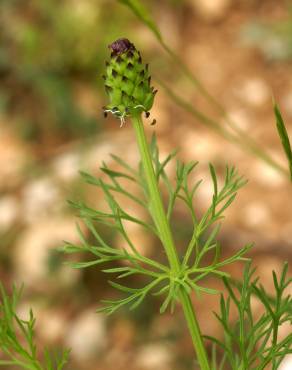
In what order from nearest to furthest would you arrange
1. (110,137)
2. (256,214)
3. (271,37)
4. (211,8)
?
(256,214) < (110,137) < (271,37) < (211,8)

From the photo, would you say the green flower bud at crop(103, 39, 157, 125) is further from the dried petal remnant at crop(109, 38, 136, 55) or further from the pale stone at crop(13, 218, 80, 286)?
the pale stone at crop(13, 218, 80, 286)

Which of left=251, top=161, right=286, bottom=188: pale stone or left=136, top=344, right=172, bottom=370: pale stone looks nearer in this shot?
left=136, top=344, right=172, bottom=370: pale stone

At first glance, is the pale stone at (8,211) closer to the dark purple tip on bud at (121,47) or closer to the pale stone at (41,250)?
the pale stone at (41,250)

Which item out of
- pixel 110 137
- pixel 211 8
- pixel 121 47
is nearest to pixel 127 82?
pixel 121 47

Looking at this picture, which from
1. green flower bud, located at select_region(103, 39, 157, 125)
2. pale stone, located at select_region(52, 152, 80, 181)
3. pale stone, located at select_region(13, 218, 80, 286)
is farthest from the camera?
pale stone, located at select_region(52, 152, 80, 181)

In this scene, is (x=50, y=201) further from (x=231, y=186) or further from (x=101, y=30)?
(x=231, y=186)

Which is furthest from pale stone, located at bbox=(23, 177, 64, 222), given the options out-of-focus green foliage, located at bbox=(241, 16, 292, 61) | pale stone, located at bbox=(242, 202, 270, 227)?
out-of-focus green foliage, located at bbox=(241, 16, 292, 61)

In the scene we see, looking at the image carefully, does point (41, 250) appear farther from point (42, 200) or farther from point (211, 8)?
point (211, 8)
